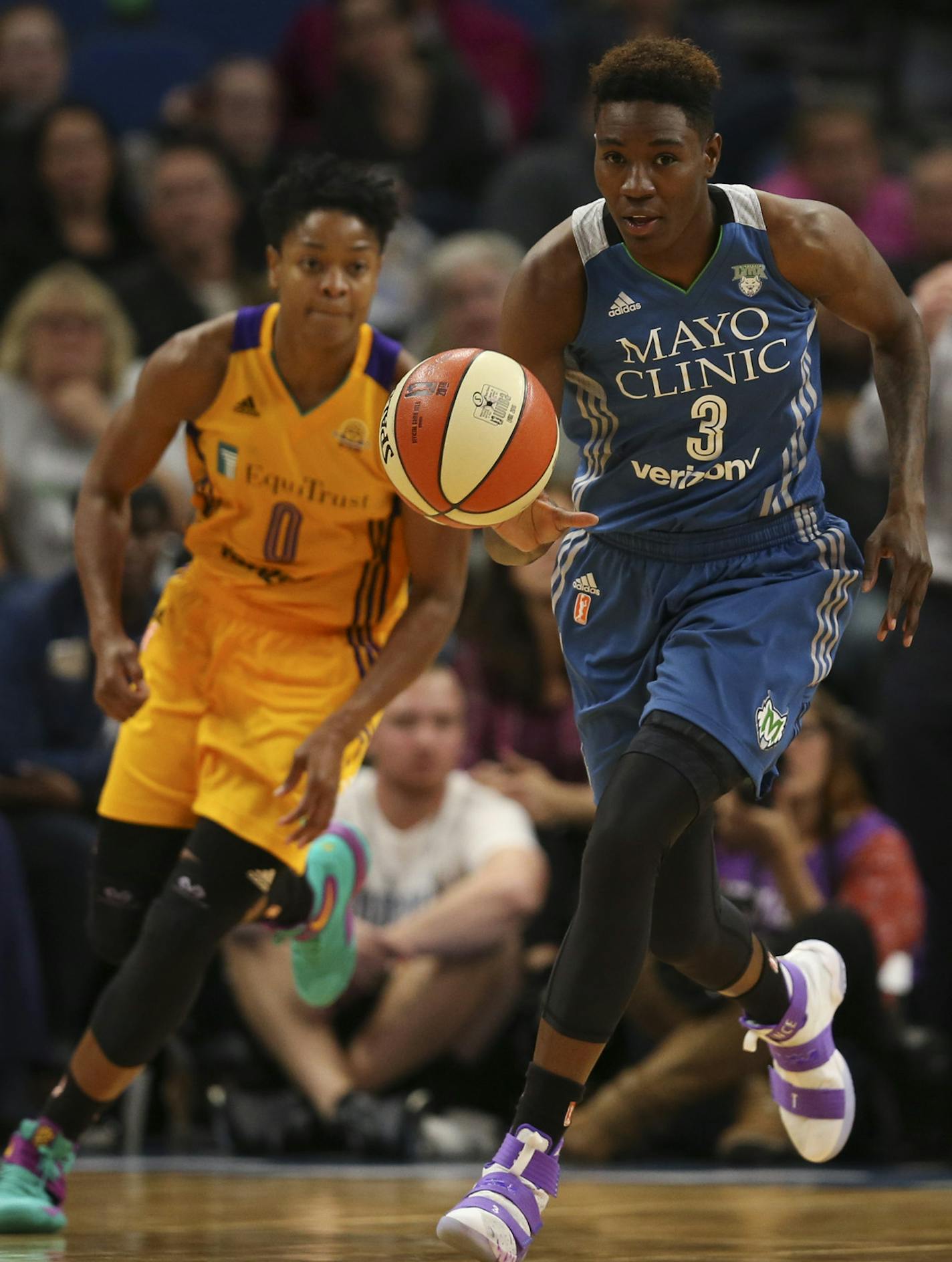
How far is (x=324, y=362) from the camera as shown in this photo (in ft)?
15.0

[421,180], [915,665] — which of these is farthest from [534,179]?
[915,665]

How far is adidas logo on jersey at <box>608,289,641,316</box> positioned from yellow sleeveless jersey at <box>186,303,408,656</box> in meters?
0.90

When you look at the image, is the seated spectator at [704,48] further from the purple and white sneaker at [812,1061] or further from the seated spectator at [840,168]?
the purple and white sneaker at [812,1061]

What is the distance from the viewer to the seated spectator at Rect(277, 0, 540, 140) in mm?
10789

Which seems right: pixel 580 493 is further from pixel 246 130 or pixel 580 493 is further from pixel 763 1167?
pixel 246 130

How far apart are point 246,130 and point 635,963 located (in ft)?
23.5

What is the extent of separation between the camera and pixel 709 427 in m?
3.84

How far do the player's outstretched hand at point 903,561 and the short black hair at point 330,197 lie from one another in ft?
4.90

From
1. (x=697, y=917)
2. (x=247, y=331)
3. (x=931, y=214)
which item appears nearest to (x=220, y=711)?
(x=247, y=331)

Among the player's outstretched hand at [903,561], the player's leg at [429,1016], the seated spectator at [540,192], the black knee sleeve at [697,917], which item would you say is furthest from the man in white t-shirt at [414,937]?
the seated spectator at [540,192]

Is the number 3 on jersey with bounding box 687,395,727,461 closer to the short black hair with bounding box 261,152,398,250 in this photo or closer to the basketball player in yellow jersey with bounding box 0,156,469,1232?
the basketball player in yellow jersey with bounding box 0,156,469,1232

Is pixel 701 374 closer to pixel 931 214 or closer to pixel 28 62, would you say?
pixel 931 214

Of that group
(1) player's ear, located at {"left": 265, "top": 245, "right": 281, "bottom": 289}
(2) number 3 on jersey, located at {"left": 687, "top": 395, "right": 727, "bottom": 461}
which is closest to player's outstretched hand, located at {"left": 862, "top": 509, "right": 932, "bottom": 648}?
(2) number 3 on jersey, located at {"left": 687, "top": 395, "right": 727, "bottom": 461}

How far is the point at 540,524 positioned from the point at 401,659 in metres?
0.79
